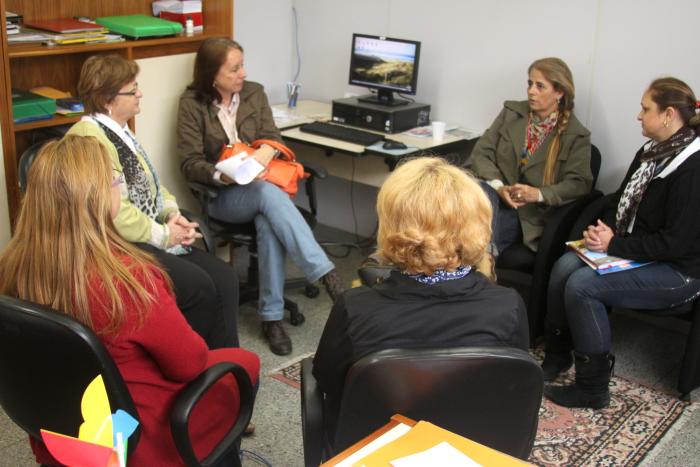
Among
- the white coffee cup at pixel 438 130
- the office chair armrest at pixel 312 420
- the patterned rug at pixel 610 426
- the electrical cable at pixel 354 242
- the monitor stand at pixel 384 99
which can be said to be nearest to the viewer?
the office chair armrest at pixel 312 420

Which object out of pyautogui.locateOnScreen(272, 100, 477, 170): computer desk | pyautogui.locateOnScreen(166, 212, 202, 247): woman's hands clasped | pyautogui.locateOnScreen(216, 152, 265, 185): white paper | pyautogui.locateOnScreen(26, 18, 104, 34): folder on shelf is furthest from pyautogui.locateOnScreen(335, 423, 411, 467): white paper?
pyautogui.locateOnScreen(26, 18, 104, 34): folder on shelf

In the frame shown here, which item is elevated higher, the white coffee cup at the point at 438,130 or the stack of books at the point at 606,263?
the white coffee cup at the point at 438,130

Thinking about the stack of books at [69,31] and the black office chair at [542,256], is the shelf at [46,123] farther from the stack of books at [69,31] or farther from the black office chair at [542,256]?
the black office chair at [542,256]

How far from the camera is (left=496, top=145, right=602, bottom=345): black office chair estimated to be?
3291 millimetres

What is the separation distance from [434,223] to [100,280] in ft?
2.34

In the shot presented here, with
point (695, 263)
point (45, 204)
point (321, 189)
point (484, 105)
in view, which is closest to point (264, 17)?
point (321, 189)

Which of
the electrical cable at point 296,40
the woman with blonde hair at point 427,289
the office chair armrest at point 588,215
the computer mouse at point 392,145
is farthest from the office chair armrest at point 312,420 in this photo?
the electrical cable at point 296,40

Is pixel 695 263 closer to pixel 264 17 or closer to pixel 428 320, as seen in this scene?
pixel 428 320

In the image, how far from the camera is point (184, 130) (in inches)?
135

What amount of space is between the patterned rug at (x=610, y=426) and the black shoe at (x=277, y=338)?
0.26 feet

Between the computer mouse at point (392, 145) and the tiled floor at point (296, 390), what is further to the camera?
the computer mouse at point (392, 145)

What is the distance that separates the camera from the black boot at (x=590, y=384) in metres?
2.96

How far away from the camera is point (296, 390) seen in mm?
2984

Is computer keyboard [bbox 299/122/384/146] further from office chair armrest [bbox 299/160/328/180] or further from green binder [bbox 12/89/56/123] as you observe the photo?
green binder [bbox 12/89/56/123]
